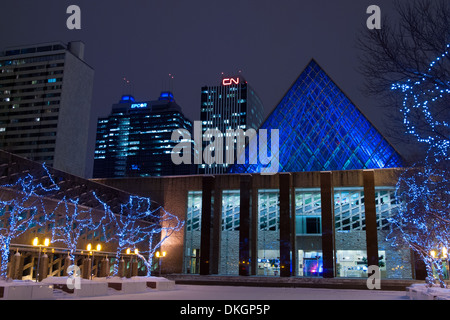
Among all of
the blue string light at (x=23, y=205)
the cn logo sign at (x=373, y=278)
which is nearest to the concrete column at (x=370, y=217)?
the cn logo sign at (x=373, y=278)

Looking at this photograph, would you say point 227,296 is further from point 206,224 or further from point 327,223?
point 206,224

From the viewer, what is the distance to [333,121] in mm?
39156

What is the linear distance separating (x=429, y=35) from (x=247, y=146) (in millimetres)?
31916

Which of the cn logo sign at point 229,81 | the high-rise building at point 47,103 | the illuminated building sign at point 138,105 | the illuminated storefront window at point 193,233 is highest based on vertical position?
the cn logo sign at point 229,81

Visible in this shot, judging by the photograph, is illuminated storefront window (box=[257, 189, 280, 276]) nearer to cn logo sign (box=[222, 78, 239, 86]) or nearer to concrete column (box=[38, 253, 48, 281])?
concrete column (box=[38, 253, 48, 281])

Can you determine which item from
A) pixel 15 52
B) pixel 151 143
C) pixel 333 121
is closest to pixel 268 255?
pixel 333 121

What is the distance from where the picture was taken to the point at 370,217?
→ 3162cm

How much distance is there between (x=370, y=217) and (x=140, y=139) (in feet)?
445

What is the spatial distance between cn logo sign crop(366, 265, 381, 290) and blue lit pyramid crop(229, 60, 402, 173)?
27.7 feet

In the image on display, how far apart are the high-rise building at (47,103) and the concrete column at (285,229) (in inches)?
2947

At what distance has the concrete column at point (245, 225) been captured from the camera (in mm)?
32656

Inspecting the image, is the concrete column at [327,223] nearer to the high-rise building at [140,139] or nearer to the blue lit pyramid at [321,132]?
the blue lit pyramid at [321,132]

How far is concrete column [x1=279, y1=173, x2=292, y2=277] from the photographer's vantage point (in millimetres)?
31891

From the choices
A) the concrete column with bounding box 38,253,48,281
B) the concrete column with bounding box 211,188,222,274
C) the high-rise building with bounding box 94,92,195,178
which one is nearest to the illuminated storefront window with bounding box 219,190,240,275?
the concrete column with bounding box 211,188,222,274
